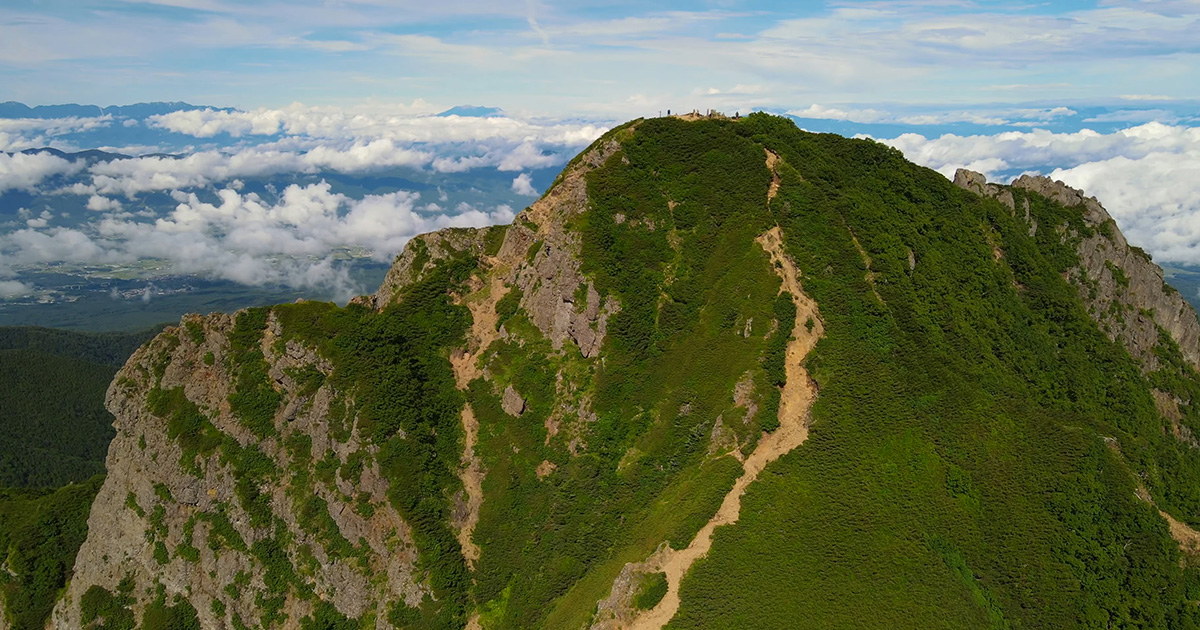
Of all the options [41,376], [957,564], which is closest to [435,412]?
[957,564]

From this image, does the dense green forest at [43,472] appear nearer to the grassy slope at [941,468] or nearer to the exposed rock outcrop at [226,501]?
the exposed rock outcrop at [226,501]

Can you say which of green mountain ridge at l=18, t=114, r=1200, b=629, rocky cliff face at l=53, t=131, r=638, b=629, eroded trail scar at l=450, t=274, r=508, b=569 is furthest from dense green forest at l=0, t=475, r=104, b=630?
eroded trail scar at l=450, t=274, r=508, b=569

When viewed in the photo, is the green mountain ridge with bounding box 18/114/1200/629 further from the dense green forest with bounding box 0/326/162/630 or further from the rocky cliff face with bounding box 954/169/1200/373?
the dense green forest with bounding box 0/326/162/630

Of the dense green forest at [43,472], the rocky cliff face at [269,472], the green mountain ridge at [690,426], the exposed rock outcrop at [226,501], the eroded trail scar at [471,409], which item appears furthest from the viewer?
the dense green forest at [43,472]

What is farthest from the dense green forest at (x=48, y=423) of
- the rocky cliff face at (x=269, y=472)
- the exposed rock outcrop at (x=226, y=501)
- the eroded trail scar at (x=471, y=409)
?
the eroded trail scar at (x=471, y=409)

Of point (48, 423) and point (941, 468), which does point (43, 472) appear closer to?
point (48, 423)

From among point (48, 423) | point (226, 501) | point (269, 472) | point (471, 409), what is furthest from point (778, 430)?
point (48, 423)

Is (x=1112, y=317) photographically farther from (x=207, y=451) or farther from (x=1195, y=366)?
(x=207, y=451)
